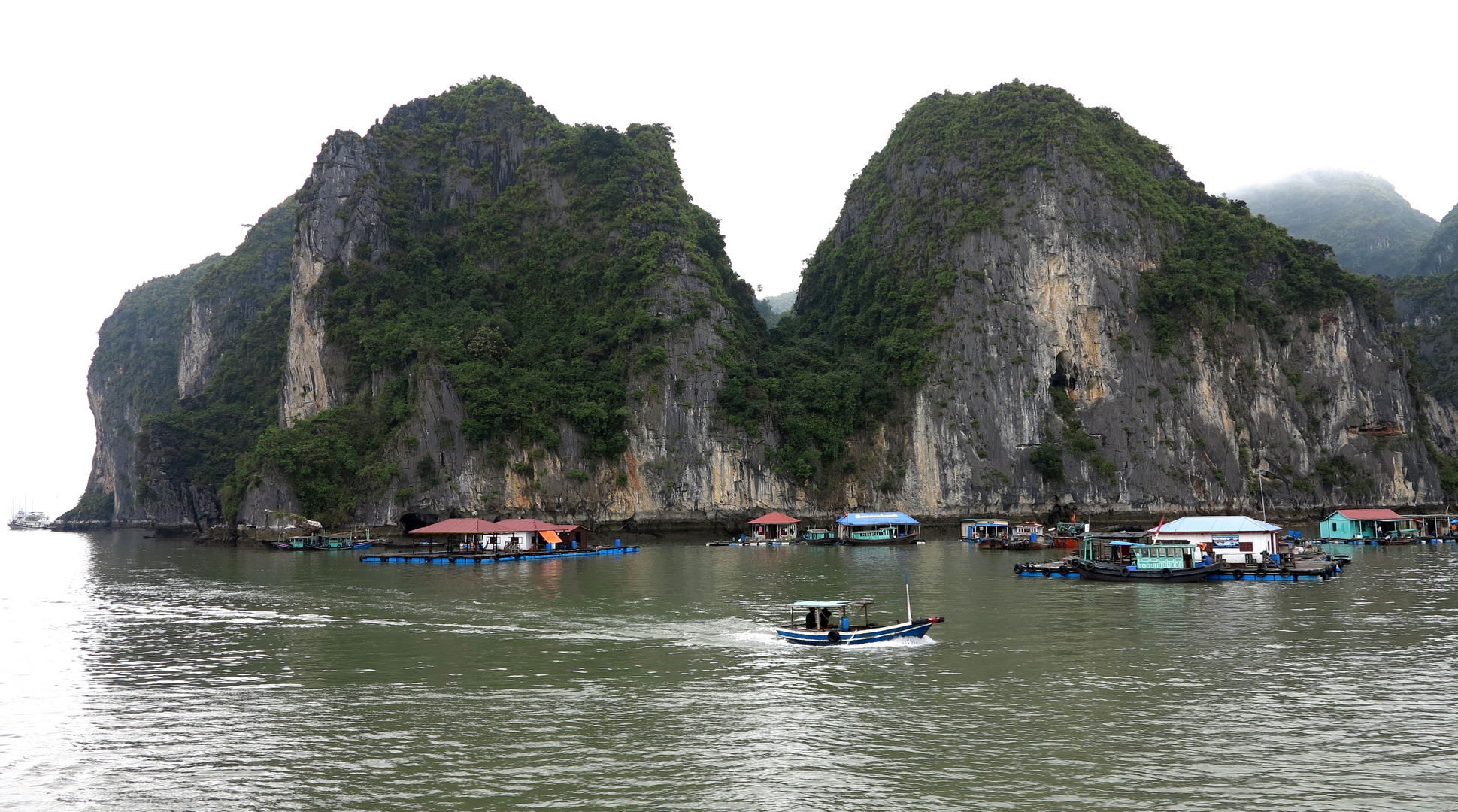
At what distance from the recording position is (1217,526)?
41.7 meters

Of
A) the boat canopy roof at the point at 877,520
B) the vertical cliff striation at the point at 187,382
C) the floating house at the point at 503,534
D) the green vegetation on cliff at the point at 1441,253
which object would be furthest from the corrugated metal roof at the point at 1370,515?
the vertical cliff striation at the point at 187,382

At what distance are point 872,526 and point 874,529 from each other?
2.90 ft

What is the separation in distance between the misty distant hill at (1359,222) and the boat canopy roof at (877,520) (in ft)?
355

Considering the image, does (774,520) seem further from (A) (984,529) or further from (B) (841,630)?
(B) (841,630)

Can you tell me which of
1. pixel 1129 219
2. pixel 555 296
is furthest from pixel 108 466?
pixel 1129 219

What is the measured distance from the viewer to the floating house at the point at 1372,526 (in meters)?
61.2

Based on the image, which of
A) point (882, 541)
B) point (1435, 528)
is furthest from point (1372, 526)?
point (882, 541)

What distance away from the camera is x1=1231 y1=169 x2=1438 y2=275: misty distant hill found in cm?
14150

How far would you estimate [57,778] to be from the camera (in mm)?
14422

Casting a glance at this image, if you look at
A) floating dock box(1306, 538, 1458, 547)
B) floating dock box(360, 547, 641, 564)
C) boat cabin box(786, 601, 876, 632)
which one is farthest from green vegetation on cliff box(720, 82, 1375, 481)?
boat cabin box(786, 601, 876, 632)

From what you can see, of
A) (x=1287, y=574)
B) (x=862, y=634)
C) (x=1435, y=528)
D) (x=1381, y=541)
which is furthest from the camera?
(x=1435, y=528)

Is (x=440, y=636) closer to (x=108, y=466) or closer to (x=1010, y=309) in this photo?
(x=1010, y=309)

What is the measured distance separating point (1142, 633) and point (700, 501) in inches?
2129

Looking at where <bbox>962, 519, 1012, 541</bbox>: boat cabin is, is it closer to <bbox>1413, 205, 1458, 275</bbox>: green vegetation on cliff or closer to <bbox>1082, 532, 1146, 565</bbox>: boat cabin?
<bbox>1082, 532, 1146, 565</bbox>: boat cabin
